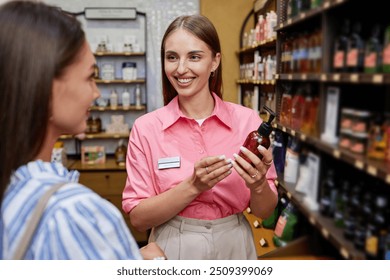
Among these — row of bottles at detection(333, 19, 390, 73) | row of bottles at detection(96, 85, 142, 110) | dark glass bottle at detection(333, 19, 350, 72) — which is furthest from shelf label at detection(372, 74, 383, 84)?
row of bottles at detection(96, 85, 142, 110)

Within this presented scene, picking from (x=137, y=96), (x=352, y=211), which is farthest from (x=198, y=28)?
(x=137, y=96)

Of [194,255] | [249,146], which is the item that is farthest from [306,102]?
[194,255]

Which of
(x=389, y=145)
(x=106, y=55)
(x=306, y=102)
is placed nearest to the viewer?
(x=389, y=145)

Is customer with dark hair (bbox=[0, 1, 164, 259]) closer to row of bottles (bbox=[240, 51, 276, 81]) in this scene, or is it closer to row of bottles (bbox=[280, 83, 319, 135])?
row of bottles (bbox=[280, 83, 319, 135])

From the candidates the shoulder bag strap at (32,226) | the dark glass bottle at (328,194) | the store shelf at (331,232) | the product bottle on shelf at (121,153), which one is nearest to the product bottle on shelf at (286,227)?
the store shelf at (331,232)

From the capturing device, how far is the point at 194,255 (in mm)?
1470

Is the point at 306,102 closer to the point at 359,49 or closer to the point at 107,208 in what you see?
the point at 359,49

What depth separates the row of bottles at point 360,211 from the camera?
955 millimetres

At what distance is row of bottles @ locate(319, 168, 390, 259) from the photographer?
0.95 metres

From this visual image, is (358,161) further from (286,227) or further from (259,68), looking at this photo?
(259,68)

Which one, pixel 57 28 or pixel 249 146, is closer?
pixel 57 28

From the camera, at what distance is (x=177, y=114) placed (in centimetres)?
152

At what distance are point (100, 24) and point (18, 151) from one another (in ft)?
14.8

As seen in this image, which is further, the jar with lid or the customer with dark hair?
the jar with lid
